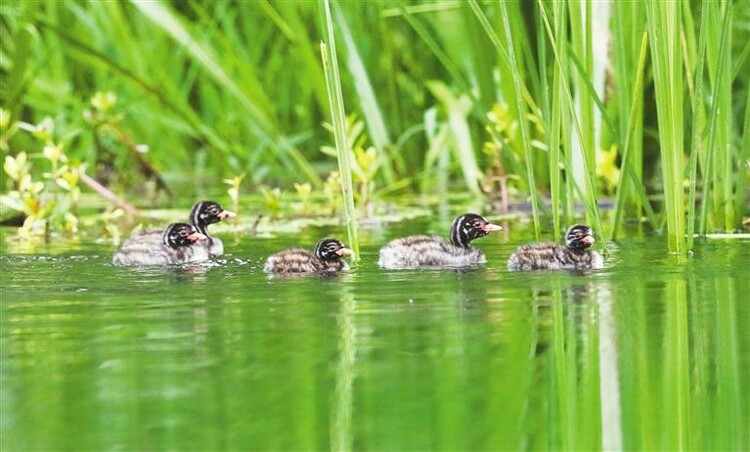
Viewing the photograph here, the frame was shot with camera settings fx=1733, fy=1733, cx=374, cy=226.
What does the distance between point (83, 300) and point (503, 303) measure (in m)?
1.79

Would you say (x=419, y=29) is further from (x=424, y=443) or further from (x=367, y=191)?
(x=424, y=443)

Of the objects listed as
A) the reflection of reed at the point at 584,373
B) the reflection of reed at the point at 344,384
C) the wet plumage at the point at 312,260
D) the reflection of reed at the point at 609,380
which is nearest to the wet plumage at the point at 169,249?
the wet plumage at the point at 312,260

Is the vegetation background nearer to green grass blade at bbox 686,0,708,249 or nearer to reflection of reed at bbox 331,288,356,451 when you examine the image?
green grass blade at bbox 686,0,708,249

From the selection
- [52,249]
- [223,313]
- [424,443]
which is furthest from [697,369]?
[52,249]

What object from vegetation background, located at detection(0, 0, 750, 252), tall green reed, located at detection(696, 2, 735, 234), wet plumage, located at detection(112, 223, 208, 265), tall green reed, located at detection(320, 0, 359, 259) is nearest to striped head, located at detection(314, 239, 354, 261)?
tall green reed, located at detection(320, 0, 359, 259)

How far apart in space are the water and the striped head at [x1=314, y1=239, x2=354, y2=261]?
154mm

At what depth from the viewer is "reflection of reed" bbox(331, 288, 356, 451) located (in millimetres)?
4422

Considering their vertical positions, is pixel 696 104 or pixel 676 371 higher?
pixel 696 104

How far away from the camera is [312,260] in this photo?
328 inches

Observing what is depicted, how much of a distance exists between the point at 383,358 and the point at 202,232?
14.9ft

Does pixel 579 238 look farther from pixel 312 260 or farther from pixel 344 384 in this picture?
pixel 344 384

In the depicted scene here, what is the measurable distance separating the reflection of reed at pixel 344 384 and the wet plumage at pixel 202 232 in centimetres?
242

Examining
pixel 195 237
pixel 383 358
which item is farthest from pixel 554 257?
pixel 383 358

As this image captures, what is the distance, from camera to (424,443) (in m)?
4.30
